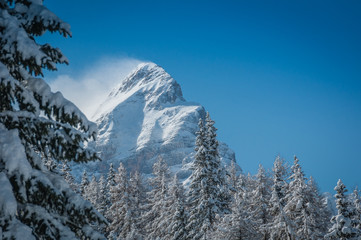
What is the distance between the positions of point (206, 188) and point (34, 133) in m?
19.1

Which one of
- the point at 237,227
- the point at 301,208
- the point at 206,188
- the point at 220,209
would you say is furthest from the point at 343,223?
the point at 206,188

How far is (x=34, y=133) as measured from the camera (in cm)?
526

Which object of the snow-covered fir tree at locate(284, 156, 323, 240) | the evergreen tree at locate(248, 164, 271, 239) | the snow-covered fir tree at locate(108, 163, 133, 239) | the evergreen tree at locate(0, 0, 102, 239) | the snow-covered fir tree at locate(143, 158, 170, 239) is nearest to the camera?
the evergreen tree at locate(0, 0, 102, 239)

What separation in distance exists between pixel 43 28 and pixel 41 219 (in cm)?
364

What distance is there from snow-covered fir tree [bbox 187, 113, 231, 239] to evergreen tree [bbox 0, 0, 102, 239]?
57.3 feet

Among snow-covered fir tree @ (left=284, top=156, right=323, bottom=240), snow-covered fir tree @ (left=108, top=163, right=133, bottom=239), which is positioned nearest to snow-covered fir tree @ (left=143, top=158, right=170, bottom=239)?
snow-covered fir tree @ (left=108, top=163, right=133, bottom=239)

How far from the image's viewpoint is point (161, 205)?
30422 millimetres

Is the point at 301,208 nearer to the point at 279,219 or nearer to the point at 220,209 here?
the point at 279,219

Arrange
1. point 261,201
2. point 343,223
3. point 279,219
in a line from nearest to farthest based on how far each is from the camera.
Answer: point 343,223
point 279,219
point 261,201

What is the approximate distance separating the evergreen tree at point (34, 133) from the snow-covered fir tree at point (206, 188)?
17.5m

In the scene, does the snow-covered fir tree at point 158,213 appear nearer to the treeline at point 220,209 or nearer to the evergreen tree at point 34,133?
the treeline at point 220,209

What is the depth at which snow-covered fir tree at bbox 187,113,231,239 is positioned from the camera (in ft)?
73.1

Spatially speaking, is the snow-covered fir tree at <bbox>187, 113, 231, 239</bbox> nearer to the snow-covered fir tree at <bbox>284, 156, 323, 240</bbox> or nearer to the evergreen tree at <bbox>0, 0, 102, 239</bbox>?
the snow-covered fir tree at <bbox>284, 156, 323, 240</bbox>

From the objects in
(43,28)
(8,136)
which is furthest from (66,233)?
(43,28)
